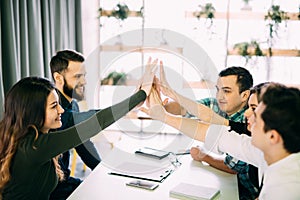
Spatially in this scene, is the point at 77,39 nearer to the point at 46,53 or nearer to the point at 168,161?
the point at 46,53

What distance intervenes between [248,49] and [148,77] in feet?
10.6

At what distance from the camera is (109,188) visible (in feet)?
5.77

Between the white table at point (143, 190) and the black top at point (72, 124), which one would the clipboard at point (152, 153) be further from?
the black top at point (72, 124)

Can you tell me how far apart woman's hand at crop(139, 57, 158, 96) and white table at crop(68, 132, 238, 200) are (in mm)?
279

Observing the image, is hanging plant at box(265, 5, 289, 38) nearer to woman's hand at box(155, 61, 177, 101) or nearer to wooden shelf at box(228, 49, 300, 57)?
wooden shelf at box(228, 49, 300, 57)

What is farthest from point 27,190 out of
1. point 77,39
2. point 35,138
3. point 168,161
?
point 77,39

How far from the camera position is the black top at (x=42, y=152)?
62.0 inches

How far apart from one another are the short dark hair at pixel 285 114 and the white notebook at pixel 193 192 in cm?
46

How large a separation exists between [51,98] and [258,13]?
3.74 metres

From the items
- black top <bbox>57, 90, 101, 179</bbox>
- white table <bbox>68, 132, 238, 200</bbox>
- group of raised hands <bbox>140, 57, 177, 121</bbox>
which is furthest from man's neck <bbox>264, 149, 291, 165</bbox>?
black top <bbox>57, 90, 101, 179</bbox>

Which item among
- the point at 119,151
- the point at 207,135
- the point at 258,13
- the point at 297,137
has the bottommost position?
the point at 119,151

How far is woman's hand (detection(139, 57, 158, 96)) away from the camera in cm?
186

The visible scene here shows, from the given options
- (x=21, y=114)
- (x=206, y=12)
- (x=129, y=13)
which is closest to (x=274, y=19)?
(x=206, y=12)

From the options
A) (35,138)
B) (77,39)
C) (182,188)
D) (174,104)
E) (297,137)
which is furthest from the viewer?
(77,39)
